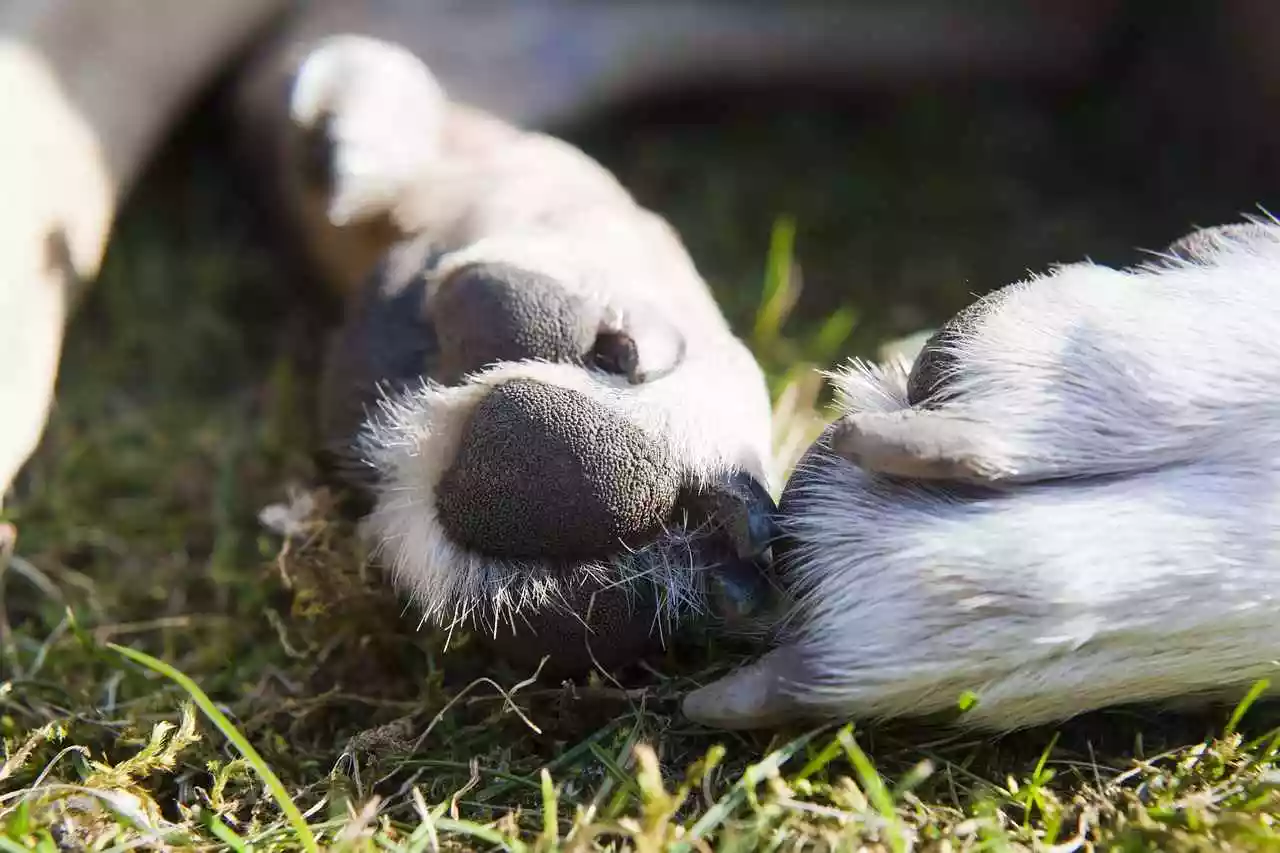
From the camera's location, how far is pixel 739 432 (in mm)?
1035

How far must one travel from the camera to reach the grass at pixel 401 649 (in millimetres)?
939

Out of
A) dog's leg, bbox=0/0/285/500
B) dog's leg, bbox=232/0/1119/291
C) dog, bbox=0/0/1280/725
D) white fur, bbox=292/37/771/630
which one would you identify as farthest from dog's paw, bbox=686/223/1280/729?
dog's leg, bbox=232/0/1119/291

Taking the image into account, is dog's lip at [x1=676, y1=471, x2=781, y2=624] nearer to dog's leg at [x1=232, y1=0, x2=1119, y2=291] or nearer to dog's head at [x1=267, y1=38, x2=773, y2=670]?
dog's head at [x1=267, y1=38, x2=773, y2=670]

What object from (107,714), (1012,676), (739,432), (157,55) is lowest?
(107,714)

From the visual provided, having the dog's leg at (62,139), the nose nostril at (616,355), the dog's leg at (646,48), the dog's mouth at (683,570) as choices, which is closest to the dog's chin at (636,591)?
the dog's mouth at (683,570)

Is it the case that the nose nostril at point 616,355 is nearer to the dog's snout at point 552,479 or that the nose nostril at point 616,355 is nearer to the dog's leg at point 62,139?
the dog's snout at point 552,479

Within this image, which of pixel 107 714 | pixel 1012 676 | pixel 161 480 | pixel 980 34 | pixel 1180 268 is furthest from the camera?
pixel 980 34

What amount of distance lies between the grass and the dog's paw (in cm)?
6

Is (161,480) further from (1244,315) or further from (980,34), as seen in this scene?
(980,34)

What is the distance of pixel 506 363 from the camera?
1.00 metres

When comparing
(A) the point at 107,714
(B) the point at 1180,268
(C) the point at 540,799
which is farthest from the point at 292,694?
(B) the point at 1180,268

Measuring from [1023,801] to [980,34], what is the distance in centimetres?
148

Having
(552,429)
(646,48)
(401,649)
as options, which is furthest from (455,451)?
(646,48)

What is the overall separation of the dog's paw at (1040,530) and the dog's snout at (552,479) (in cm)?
12
